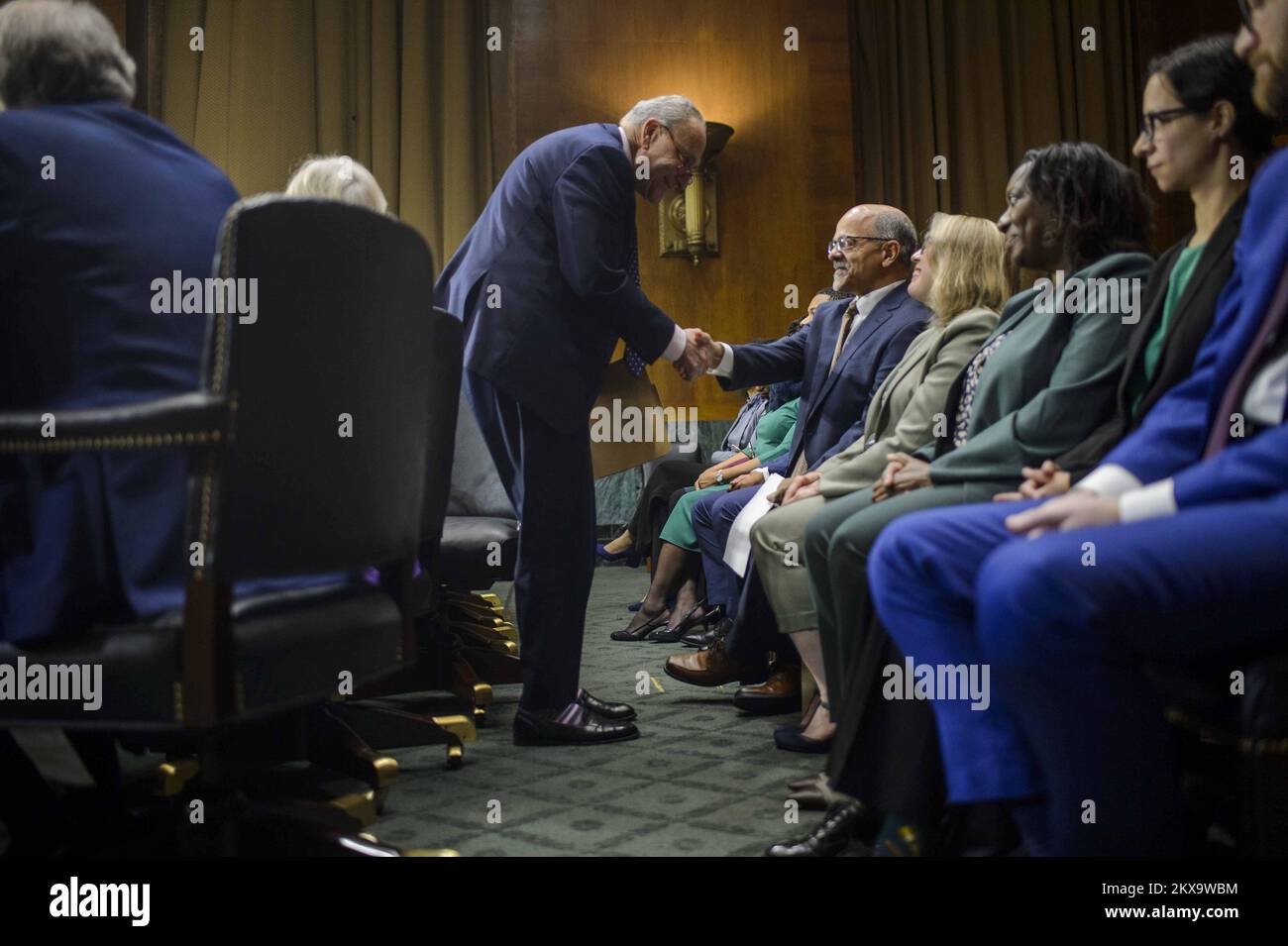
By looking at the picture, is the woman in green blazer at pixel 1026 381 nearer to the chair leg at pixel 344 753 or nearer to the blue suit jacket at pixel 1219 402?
the blue suit jacket at pixel 1219 402

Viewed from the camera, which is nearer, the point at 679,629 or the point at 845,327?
the point at 845,327

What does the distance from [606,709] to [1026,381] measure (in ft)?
4.32

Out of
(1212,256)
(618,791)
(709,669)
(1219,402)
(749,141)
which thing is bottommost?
(618,791)

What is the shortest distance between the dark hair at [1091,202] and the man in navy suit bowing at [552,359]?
1.07 m

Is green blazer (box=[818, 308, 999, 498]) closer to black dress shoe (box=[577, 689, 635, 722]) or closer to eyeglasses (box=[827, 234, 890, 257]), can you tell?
eyeglasses (box=[827, 234, 890, 257])

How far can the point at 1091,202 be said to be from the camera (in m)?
2.00

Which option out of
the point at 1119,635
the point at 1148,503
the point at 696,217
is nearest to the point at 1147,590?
the point at 1119,635

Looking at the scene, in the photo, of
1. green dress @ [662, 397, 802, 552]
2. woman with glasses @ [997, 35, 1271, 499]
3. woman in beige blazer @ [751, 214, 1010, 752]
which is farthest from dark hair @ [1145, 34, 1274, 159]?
green dress @ [662, 397, 802, 552]

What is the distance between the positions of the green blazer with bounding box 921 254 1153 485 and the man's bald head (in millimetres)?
1031

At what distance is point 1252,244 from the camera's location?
138 centimetres

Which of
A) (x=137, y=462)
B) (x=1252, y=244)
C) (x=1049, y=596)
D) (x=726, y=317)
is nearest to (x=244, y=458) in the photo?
(x=137, y=462)

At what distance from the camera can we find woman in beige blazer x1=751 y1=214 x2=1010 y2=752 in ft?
7.95

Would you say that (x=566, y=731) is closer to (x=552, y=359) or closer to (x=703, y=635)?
(x=552, y=359)

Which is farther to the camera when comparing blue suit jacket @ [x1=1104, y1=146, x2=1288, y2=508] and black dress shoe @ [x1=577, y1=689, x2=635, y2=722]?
black dress shoe @ [x1=577, y1=689, x2=635, y2=722]
